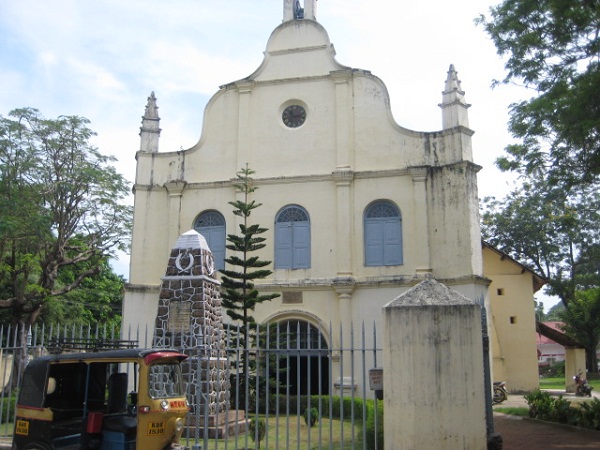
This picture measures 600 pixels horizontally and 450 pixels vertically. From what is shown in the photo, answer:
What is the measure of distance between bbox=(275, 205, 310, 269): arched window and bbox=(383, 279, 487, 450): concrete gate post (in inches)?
414

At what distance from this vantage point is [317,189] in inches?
735

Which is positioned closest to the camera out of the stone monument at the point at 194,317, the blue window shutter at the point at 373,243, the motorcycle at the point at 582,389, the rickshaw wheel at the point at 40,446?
the rickshaw wheel at the point at 40,446

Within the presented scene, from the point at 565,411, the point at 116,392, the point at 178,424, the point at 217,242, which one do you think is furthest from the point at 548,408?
the point at 217,242

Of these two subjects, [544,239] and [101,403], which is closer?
[101,403]

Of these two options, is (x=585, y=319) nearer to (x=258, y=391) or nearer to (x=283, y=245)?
(x=283, y=245)

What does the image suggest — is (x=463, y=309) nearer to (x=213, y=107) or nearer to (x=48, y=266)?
(x=213, y=107)

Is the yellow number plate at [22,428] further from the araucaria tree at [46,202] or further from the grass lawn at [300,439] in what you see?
the araucaria tree at [46,202]

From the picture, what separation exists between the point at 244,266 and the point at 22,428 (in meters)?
9.16

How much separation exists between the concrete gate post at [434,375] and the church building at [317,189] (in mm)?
9393

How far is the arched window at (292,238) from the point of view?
1839cm

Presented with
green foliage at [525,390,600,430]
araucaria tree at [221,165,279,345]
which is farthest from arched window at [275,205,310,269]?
green foliage at [525,390,600,430]

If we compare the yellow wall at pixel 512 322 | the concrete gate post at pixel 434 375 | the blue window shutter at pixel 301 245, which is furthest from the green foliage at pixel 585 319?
the concrete gate post at pixel 434 375

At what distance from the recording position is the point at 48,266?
1980 cm

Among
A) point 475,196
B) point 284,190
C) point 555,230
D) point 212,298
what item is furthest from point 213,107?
point 555,230
